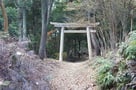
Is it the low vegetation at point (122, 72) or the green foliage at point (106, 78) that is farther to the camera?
the green foliage at point (106, 78)

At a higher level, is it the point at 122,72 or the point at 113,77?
the point at 122,72

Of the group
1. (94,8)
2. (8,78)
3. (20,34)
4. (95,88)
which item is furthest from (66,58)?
(8,78)

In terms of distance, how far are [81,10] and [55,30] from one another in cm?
329

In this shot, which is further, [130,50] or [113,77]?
[130,50]

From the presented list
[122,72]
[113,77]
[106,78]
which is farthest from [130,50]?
[106,78]

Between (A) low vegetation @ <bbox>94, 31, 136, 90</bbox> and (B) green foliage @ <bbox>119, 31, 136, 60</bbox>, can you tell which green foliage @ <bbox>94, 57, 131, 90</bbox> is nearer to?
(A) low vegetation @ <bbox>94, 31, 136, 90</bbox>

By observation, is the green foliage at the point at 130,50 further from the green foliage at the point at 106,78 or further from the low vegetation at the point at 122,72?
the green foliage at the point at 106,78

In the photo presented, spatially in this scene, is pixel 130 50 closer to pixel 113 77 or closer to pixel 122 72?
pixel 122 72

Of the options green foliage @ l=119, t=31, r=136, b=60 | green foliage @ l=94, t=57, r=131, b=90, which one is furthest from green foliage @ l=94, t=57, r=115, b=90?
green foliage @ l=119, t=31, r=136, b=60

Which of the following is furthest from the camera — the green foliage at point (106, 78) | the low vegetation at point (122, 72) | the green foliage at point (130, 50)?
the green foliage at point (130, 50)

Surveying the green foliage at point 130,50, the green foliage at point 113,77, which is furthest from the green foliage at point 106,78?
the green foliage at point 130,50

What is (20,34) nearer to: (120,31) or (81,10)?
(81,10)

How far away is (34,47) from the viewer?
52.5ft

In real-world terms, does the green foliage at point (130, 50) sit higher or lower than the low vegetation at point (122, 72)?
higher
